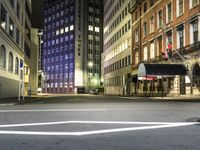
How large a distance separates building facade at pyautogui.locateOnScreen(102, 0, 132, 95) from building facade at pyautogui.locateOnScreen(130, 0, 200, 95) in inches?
344

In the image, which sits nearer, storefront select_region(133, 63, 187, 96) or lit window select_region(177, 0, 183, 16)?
storefront select_region(133, 63, 187, 96)

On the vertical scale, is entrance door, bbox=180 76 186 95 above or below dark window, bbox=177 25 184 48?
below

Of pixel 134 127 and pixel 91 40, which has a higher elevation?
pixel 91 40

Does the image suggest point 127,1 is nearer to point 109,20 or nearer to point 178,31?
point 109,20

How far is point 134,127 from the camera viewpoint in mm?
9602

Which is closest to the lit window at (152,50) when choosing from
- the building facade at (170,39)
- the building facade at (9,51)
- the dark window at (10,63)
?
the building facade at (170,39)

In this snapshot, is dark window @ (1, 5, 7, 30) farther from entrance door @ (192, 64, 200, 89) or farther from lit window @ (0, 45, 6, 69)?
entrance door @ (192, 64, 200, 89)

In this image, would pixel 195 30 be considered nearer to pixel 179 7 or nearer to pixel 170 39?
pixel 179 7

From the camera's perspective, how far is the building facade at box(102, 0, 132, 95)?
68.7 meters

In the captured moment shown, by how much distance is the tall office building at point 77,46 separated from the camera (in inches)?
5359

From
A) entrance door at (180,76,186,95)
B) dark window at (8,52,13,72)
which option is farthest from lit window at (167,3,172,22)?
dark window at (8,52,13,72)

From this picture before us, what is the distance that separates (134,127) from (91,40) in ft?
428

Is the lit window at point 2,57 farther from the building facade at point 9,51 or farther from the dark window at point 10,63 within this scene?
the dark window at point 10,63

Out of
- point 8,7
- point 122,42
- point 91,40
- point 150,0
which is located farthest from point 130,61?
point 91,40
